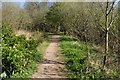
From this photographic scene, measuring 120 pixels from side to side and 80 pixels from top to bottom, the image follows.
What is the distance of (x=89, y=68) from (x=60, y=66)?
7.86 ft

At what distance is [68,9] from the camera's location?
34844 millimetres

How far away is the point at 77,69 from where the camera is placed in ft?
36.8

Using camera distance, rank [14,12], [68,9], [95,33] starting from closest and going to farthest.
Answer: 1. [95,33]
2. [14,12]
3. [68,9]

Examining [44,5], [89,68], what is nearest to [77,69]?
[89,68]

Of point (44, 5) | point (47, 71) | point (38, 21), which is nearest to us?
point (47, 71)

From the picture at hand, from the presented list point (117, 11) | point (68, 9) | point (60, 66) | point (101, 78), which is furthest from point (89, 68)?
point (68, 9)

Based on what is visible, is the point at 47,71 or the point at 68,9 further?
the point at 68,9

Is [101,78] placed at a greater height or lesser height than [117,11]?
lesser

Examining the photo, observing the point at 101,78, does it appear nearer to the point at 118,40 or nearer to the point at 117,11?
the point at 118,40

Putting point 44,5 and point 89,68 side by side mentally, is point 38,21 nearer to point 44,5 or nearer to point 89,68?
point 44,5

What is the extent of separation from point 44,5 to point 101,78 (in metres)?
42.6

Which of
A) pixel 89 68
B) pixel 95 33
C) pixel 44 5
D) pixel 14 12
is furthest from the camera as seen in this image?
pixel 44 5

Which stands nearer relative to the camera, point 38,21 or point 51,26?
point 38,21

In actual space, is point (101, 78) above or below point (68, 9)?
below
